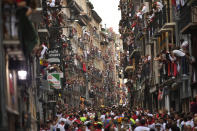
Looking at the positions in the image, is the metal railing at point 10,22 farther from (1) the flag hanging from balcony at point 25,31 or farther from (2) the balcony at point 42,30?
(2) the balcony at point 42,30

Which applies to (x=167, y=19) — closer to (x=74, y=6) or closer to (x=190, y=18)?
(x=190, y=18)

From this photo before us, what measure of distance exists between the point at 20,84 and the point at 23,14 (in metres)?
7.11

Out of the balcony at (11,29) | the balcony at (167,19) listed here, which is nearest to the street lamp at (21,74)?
the balcony at (11,29)

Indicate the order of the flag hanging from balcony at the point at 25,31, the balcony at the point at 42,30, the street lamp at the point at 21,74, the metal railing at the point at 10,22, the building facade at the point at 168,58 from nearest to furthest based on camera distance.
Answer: the metal railing at the point at 10,22
the flag hanging from balcony at the point at 25,31
the street lamp at the point at 21,74
the building facade at the point at 168,58
the balcony at the point at 42,30

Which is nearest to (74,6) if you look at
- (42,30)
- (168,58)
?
(42,30)

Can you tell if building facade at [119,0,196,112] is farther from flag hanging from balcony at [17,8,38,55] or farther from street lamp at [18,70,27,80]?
flag hanging from balcony at [17,8,38,55]

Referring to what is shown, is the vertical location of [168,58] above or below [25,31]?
below

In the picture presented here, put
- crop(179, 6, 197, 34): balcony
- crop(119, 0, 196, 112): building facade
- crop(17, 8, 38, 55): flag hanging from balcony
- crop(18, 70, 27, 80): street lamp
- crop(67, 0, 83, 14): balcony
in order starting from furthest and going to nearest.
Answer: crop(67, 0, 83, 14): balcony, crop(119, 0, 196, 112): building facade, crop(179, 6, 197, 34): balcony, crop(18, 70, 27, 80): street lamp, crop(17, 8, 38, 55): flag hanging from balcony

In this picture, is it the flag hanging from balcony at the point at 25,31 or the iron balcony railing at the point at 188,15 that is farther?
the iron balcony railing at the point at 188,15

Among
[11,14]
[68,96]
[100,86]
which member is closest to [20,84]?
[11,14]

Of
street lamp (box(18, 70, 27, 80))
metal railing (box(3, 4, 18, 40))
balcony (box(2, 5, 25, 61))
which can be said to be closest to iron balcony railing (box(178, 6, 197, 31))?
street lamp (box(18, 70, 27, 80))

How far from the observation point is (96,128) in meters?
23.0

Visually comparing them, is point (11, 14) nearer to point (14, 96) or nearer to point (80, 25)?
point (14, 96)

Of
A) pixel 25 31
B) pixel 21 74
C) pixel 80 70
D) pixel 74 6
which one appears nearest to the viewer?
pixel 25 31
